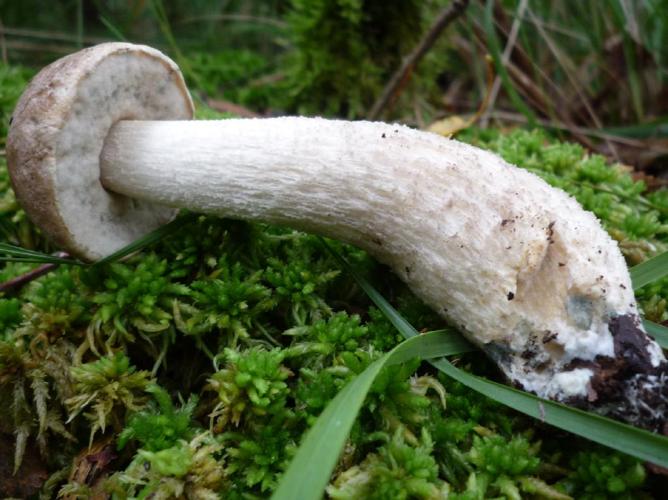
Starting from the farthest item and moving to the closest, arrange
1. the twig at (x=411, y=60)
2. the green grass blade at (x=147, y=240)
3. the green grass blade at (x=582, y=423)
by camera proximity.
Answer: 1. the twig at (x=411, y=60)
2. the green grass blade at (x=147, y=240)
3. the green grass blade at (x=582, y=423)

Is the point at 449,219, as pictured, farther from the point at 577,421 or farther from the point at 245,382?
the point at 245,382

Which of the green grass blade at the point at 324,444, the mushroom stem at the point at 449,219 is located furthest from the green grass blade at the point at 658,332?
the green grass blade at the point at 324,444

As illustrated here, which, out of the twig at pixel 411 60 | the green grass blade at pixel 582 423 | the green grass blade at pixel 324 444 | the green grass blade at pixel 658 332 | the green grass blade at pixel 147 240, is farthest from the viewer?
the twig at pixel 411 60

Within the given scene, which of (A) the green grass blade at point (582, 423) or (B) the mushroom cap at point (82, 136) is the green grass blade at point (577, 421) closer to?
(A) the green grass blade at point (582, 423)

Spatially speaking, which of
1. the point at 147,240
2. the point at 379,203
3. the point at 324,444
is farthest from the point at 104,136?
the point at 324,444

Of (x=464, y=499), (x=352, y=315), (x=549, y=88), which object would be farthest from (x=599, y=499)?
(x=549, y=88)

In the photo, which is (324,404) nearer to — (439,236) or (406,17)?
(439,236)
